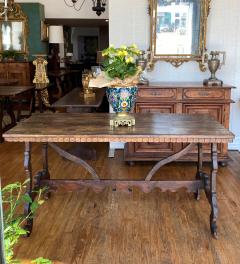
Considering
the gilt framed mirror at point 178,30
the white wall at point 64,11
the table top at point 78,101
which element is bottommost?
the table top at point 78,101

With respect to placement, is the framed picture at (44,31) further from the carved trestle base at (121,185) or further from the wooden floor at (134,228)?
the carved trestle base at (121,185)

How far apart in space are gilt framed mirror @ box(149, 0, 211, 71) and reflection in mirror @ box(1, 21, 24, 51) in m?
4.87

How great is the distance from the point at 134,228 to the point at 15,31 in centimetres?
687

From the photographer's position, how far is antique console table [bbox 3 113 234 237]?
2.43 meters

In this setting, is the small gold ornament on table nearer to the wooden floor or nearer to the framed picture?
the framed picture

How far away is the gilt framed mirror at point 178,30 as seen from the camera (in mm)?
4344

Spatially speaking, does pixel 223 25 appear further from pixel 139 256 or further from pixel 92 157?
pixel 139 256

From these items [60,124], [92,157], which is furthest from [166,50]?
[60,124]

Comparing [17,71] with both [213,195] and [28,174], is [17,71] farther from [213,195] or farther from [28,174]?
[213,195]

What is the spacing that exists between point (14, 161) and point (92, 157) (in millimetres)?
984

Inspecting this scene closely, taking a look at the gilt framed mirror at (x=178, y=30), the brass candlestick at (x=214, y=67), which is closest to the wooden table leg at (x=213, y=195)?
the brass candlestick at (x=214, y=67)

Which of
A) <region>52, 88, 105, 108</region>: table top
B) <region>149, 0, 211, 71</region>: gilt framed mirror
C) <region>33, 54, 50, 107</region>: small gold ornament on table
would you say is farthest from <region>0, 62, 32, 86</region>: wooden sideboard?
<region>149, 0, 211, 71</region>: gilt framed mirror

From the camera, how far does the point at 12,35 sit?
8367mm

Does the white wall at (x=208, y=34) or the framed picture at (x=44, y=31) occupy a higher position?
the framed picture at (x=44, y=31)
